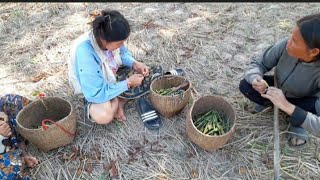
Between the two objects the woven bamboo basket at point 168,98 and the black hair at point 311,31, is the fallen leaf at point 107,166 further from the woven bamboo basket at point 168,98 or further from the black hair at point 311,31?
the black hair at point 311,31

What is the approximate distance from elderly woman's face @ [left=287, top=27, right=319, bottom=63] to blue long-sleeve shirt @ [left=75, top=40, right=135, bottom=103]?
1.28 m

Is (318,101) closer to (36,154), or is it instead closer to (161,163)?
(161,163)

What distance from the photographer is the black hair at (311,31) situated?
2.24 m

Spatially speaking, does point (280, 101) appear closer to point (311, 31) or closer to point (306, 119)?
point (306, 119)

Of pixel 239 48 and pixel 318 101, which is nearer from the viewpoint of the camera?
pixel 318 101

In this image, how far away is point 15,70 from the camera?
3.66 metres

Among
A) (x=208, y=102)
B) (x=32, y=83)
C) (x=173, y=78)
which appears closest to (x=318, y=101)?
(x=208, y=102)

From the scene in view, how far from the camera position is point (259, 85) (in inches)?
103

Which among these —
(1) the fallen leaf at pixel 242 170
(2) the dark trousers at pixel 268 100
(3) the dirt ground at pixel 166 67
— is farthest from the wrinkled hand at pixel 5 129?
(2) the dark trousers at pixel 268 100

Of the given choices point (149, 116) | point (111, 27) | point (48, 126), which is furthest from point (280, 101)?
point (48, 126)

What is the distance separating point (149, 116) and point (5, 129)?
1127 mm

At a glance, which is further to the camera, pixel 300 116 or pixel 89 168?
pixel 89 168

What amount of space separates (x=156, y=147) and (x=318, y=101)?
1.29m

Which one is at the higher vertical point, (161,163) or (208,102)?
(208,102)
